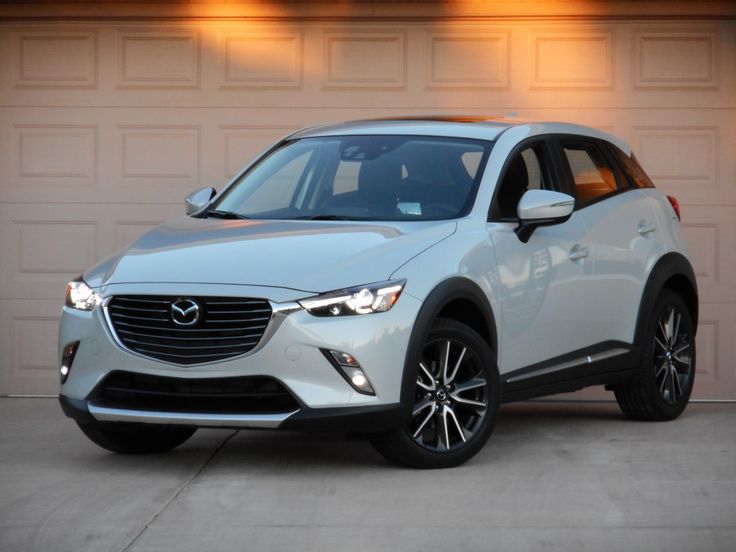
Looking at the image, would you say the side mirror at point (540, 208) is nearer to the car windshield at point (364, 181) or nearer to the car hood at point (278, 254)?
the car windshield at point (364, 181)

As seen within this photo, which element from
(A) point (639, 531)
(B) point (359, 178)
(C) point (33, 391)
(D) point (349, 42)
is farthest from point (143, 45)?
(A) point (639, 531)

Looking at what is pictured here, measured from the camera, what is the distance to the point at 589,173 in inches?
340

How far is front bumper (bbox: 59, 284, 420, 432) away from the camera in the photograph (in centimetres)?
649

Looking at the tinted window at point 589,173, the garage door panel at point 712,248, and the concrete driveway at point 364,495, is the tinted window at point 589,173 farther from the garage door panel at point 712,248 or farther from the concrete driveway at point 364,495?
the garage door panel at point 712,248

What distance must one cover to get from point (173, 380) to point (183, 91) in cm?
453

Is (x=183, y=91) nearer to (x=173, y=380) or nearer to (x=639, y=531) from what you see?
(x=173, y=380)

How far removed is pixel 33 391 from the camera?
10.7 metres

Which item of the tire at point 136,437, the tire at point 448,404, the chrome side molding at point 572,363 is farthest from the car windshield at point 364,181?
the tire at point 136,437

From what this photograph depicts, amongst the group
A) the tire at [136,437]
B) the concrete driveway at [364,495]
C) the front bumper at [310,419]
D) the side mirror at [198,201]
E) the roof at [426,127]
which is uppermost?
the roof at [426,127]

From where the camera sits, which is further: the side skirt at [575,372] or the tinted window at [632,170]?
the tinted window at [632,170]

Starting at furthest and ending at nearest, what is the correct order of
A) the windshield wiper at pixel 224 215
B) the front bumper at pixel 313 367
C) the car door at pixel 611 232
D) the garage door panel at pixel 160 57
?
the garage door panel at pixel 160 57, the car door at pixel 611 232, the windshield wiper at pixel 224 215, the front bumper at pixel 313 367

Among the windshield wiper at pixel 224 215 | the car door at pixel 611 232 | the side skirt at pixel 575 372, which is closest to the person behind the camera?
the side skirt at pixel 575 372

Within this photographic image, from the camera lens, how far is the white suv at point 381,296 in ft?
21.5

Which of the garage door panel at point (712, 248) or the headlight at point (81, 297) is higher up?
the garage door panel at point (712, 248)
